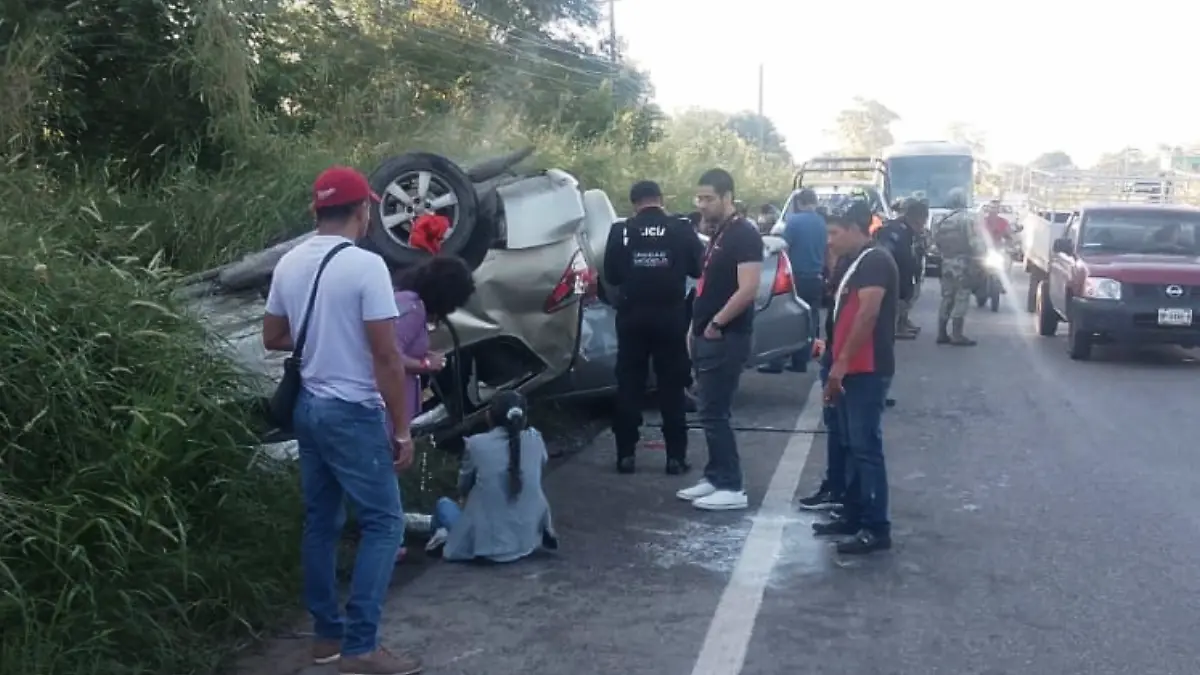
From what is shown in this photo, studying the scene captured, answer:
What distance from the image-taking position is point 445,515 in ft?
21.8

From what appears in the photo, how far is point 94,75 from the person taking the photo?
1180 cm

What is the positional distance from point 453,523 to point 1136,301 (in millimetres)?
9500

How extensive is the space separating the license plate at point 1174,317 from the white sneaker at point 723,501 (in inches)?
308

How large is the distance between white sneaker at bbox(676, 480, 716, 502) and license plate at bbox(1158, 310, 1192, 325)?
778 centimetres

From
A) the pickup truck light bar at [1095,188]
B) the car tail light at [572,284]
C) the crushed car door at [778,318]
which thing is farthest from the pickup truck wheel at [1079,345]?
the pickup truck light bar at [1095,188]

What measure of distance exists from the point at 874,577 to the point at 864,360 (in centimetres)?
104

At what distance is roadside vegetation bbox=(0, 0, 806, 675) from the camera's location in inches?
191

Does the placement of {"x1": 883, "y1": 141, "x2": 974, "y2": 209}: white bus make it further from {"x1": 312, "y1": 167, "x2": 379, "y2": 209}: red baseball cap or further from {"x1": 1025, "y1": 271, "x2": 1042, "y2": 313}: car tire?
{"x1": 312, "y1": 167, "x2": 379, "y2": 209}: red baseball cap

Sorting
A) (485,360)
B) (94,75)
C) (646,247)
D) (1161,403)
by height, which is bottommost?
(1161,403)

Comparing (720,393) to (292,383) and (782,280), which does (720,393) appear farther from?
(782,280)

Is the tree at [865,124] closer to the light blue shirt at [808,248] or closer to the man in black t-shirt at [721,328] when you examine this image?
the light blue shirt at [808,248]

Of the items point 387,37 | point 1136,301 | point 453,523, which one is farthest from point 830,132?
point 453,523

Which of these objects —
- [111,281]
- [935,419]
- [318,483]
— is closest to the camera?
[318,483]

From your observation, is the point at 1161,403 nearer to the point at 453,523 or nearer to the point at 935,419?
the point at 935,419
